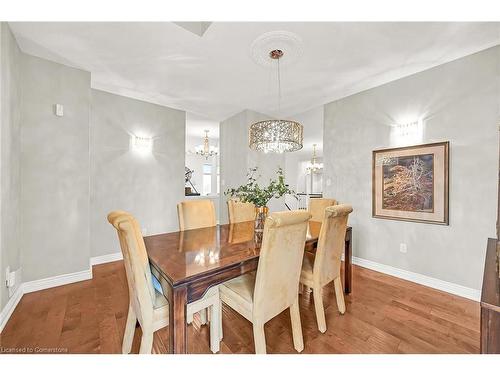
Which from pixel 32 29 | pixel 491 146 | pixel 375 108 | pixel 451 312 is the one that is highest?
pixel 32 29

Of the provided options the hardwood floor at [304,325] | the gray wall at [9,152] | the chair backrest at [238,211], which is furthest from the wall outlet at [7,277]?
the chair backrest at [238,211]

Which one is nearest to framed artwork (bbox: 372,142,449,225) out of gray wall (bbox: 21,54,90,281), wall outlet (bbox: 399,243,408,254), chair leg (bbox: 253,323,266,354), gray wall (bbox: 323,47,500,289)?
gray wall (bbox: 323,47,500,289)

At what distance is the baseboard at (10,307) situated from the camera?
175cm

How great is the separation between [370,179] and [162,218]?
349cm

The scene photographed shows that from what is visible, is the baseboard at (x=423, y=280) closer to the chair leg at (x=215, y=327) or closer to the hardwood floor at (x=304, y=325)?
the hardwood floor at (x=304, y=325)

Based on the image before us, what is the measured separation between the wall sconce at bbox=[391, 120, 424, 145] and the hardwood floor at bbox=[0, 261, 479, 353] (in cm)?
176

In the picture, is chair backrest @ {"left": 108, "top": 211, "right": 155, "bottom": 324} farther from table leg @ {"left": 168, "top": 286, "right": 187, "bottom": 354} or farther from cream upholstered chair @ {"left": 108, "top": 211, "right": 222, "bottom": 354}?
table leg @ {"left": 168, "top": 286, "right": 187, "bottom": 354}

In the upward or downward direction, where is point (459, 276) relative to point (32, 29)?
downward

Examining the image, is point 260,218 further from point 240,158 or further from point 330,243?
point 240,158

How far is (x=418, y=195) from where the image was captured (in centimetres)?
260

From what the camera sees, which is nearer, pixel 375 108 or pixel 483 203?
pixel 483 203
